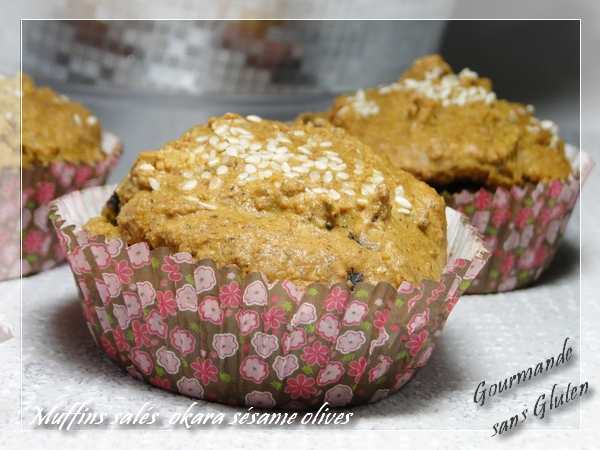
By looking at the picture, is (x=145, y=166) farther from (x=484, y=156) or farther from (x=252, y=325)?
(x=484, y=156)


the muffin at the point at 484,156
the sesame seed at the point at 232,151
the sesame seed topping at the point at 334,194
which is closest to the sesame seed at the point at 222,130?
the sesame seed at the point at 232,151

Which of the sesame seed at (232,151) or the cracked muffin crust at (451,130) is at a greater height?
the sesame seed at (232,151)

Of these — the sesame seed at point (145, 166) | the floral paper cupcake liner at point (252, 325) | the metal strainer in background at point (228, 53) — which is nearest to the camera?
the floral paper cupcake liner at point (252, 325)

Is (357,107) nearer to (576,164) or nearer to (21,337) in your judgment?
(576,164)

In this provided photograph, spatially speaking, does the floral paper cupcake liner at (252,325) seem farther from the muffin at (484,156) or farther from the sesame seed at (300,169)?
the muffin at (484,156)

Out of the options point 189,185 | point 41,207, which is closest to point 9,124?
point 41,207

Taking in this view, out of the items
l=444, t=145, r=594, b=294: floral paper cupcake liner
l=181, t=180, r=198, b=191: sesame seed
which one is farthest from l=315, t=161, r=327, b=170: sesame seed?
l=444, t=145, r=594, b=294: floral paper cupcake liner

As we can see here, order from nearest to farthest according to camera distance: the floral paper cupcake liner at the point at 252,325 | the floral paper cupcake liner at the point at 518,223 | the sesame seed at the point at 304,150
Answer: the floral paper cupcake liner at the point at 252,325 → the sesame seed at the point at 304,150 → the floral paper cupcake liner at the point at 518,223

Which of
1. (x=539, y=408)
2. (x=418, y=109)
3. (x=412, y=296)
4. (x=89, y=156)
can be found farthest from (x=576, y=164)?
(x=89, y=156)

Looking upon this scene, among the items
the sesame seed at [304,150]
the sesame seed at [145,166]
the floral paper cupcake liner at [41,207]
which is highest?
the sesame seed at [304,150]
